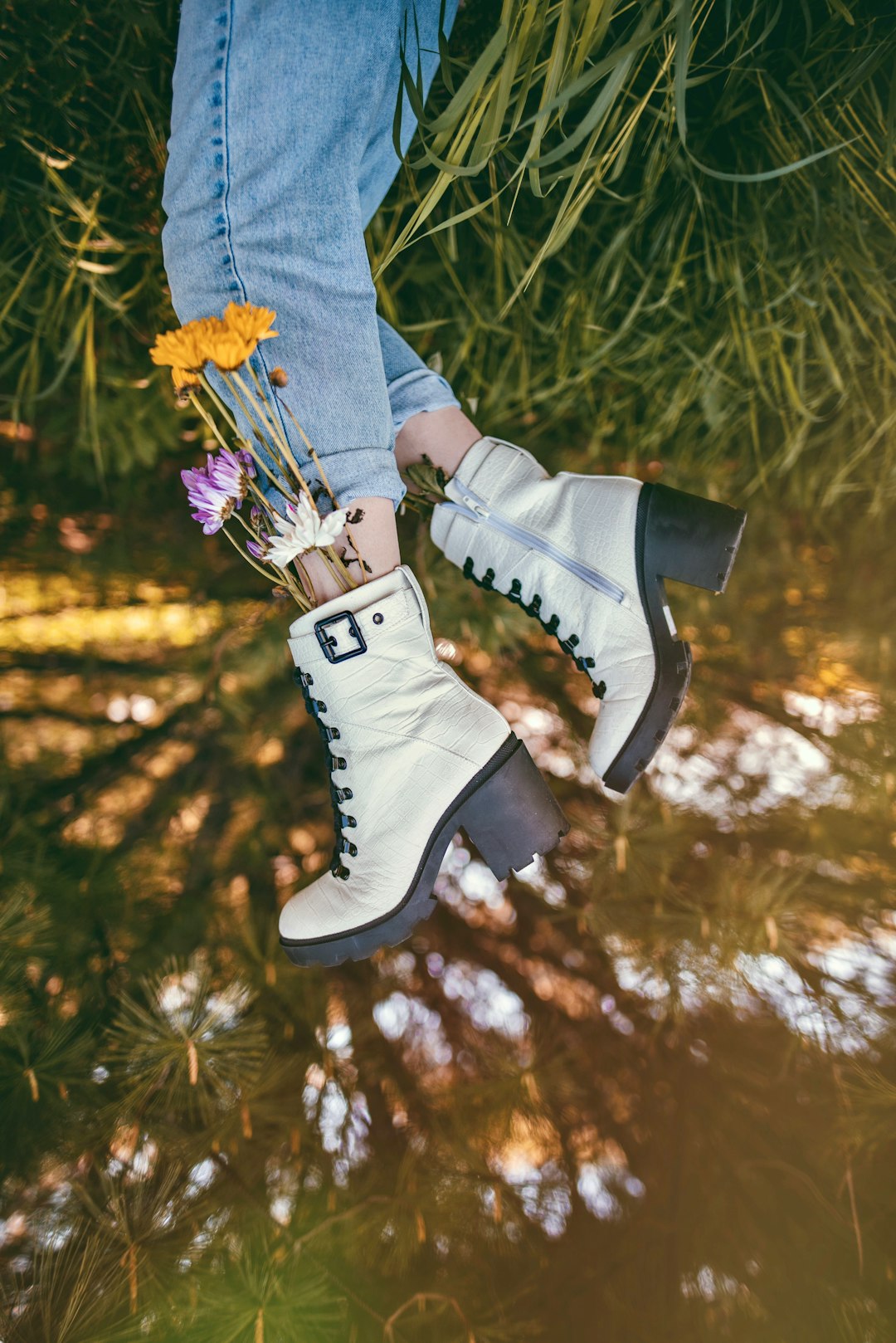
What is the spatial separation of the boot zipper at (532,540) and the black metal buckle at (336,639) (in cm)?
15

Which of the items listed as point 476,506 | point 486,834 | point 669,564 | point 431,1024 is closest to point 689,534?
point 669,564

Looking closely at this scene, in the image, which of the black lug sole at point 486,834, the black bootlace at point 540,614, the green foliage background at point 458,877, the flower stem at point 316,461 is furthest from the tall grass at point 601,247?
the black lug sole at point 486,834

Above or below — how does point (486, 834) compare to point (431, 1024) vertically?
above

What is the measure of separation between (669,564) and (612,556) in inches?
1.7

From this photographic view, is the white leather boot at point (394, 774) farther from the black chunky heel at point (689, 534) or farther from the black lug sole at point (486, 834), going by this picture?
the black chunky heel at point (689, 534)

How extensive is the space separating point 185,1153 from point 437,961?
0.29 metres

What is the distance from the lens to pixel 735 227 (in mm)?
605

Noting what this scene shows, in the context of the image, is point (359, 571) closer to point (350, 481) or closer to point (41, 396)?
point (350, 481)

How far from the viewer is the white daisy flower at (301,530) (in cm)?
38

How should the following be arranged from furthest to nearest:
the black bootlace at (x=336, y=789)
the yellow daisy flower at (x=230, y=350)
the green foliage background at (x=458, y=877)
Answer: the green foliage background at (x=458, y=877) → the black bootlace at (x=336, y=789) → the yellow daisy flower at (x=230, y=350)

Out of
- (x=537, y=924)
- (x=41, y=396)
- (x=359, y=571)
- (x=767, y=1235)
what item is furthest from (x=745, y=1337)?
(x=41, y=396)

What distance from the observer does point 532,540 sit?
19.9 inches

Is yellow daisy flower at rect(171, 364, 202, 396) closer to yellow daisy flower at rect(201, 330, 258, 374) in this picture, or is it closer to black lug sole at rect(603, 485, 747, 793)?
yellow daisy flower at rect(201, 330, 258, 374)

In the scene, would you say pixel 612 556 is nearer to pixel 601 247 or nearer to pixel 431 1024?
pixel 601 247
